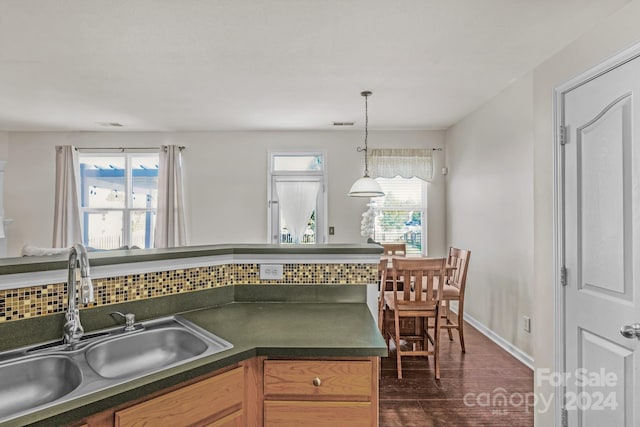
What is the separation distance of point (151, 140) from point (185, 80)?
233 centimetres

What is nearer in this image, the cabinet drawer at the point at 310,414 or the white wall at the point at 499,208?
the cabinet drawer at the point at 310,414

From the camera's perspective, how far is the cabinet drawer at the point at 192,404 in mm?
927

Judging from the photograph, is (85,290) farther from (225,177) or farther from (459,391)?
(225,177)

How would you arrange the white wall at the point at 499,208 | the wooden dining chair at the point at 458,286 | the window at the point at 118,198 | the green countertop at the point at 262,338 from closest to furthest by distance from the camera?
the green countertop at the point at 262,338
the white wall at the point at 499,208
the wooden dining chair at the point at 458,286
the window at the point at 118,198

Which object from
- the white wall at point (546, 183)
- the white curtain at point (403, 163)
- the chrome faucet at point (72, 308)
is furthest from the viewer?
the white curtain at point (403, 163)

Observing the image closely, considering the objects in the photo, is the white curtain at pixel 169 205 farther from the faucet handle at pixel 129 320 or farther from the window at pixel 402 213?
the faucet handle at pixel 129 320

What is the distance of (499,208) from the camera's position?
135 inches

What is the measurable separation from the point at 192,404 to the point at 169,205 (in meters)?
4.30

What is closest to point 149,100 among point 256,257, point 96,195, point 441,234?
point 96,195

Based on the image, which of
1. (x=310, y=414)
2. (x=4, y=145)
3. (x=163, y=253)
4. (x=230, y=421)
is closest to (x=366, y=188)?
(x=163, y=253)

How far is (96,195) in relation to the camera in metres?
5.05

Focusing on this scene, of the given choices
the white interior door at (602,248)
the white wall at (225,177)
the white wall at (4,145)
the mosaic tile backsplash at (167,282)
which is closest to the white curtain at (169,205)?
the white wall at (225,177)

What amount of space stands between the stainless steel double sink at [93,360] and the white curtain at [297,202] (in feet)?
11.8

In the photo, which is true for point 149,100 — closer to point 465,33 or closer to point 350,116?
point 350,116
